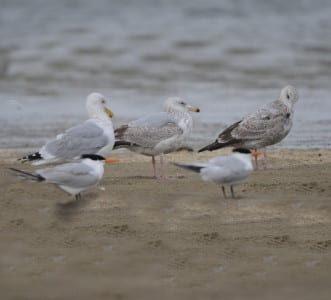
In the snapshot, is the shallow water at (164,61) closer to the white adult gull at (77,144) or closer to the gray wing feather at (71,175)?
the white adult gull at (77,144)

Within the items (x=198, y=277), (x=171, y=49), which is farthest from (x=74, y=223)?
(x=171, y=49)

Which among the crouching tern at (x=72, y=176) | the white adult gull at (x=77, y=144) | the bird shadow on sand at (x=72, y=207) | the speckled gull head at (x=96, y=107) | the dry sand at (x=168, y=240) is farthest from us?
the speckled gull head at (x=96, y=107)

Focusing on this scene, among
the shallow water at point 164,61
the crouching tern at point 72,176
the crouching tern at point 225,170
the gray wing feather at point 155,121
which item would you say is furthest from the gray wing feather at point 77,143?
the shallow water at point 164,61

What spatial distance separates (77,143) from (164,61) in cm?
1212

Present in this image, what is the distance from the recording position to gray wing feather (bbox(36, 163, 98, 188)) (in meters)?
9.09

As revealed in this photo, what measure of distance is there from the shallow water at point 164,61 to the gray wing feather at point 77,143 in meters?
2.88

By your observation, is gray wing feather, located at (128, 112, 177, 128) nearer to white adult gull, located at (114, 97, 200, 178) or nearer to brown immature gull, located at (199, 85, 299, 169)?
white adult gull, located at (114, 97, 200, 178)

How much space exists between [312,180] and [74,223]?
8.10ft

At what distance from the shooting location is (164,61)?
22.5 meters

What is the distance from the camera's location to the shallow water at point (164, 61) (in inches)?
619

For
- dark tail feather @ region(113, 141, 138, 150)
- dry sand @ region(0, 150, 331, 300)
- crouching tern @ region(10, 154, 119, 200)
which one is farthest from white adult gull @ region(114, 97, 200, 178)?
crouching tern @ region(10, 154, 119, 200)

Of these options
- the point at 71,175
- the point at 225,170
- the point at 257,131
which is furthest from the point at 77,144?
the point at 257,131

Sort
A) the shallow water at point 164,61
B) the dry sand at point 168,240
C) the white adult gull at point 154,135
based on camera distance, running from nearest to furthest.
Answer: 1. the dry sand at point 168,240
2. the white adult gull at point 154,135
3. the shallow water at point 164,61

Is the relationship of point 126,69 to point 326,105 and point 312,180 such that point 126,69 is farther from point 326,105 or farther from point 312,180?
point 312,180
